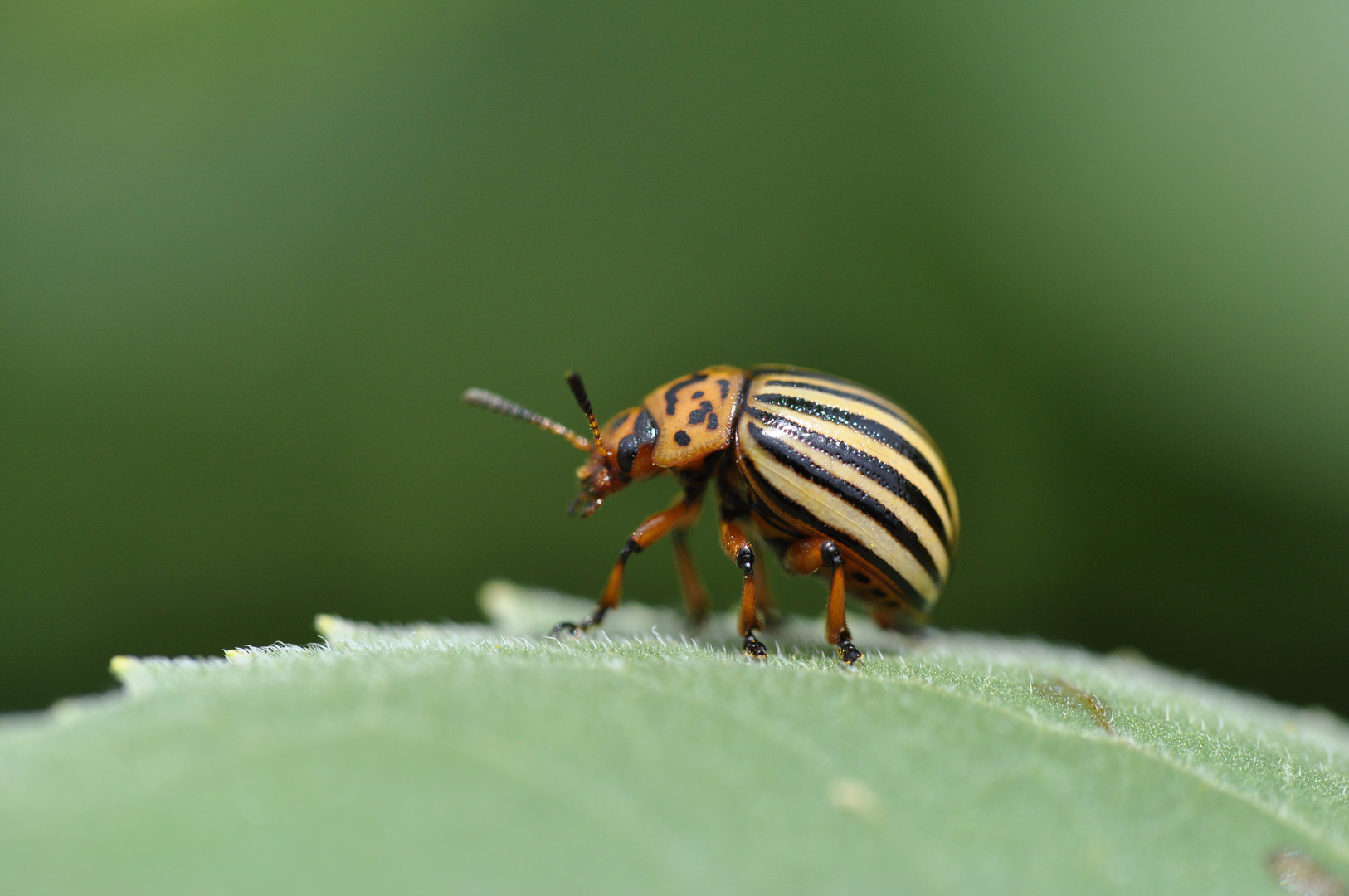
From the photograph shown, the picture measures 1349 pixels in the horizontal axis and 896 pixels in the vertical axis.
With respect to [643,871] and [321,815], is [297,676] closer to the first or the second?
[321,815]

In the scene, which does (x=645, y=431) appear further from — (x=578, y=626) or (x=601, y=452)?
(x=578, y=626)

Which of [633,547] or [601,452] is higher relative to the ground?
[601,452]

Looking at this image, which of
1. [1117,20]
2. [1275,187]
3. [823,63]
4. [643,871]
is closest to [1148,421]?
[1275,187]

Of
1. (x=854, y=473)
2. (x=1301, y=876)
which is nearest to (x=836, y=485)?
(x=854, y=473)

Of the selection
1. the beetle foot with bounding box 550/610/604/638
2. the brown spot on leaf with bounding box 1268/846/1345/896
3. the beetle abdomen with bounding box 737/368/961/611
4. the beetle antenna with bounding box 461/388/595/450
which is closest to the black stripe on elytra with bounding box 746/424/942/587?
the beetle abdomen with bounding box 737/368/961/611

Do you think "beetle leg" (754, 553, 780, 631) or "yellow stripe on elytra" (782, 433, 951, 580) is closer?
"yellow stripe on elytra" (782, 433, 951, 580)

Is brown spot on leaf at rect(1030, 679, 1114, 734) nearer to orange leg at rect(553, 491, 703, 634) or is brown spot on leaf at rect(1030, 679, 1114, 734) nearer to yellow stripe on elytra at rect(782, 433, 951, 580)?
yellow stripe on elytra at rect(782, 433, 951, 580)

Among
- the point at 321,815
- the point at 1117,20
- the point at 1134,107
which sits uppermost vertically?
the point at 1117,20
